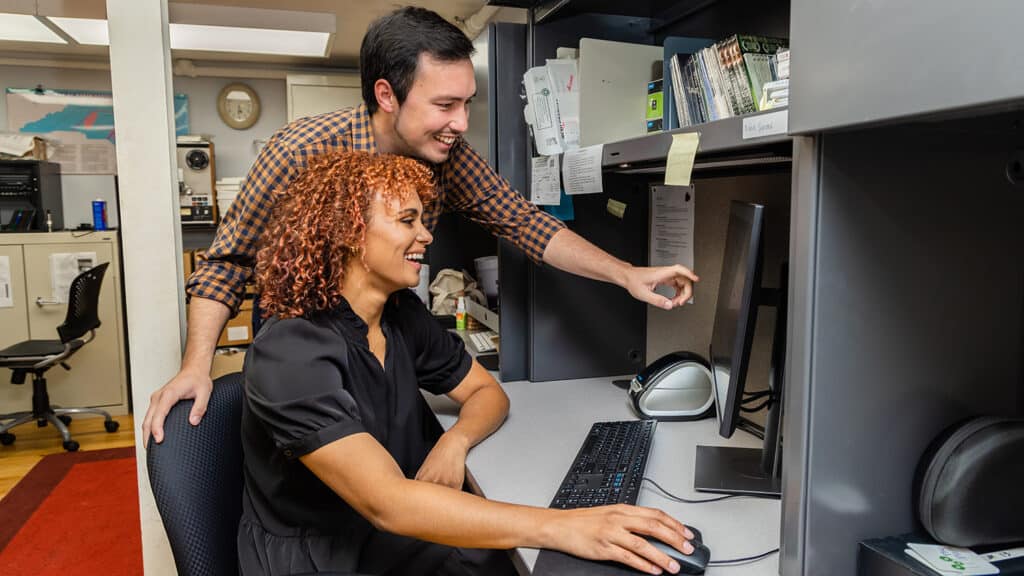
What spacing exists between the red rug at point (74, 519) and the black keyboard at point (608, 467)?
212cm

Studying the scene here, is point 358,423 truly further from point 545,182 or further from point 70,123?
point 70,123

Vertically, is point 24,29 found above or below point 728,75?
above

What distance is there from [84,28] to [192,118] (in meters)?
1.62

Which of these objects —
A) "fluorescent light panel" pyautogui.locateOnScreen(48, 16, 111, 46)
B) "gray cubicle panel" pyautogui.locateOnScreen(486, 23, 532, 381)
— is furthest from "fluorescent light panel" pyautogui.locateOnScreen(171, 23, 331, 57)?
"gray cubicle panel" pyautogui.locateOnScreen(486, 23, 532, 381)

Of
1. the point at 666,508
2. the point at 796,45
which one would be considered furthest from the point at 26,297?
the point at 796,45

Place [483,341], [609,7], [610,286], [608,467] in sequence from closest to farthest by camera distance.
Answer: [608,467], [609,7], [610,286], [483,341]

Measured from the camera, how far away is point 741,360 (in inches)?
38.2

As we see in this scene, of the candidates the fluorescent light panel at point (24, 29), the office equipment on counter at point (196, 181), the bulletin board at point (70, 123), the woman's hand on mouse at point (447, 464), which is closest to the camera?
the woman's hand on mouse at point (447, 464)

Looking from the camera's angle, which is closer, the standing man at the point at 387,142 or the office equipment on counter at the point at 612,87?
the standing man at the point at 387,142

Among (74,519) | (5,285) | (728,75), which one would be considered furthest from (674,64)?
(5,285)

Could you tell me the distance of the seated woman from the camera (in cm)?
94

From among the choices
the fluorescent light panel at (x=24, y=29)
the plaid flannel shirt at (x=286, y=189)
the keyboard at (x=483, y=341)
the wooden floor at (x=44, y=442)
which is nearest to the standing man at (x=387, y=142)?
the plaid flannel shirt at (x=286, y=189)

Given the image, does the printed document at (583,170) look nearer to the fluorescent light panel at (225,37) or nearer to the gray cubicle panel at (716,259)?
the gray cubicle panel at (716,259)

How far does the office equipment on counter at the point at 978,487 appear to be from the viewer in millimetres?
740
